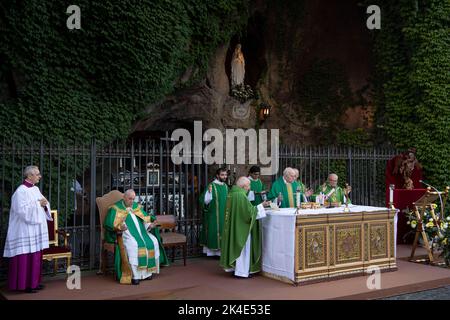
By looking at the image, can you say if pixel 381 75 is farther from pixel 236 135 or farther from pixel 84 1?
pixel 84 1

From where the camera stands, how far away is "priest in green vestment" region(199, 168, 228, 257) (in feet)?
31.4

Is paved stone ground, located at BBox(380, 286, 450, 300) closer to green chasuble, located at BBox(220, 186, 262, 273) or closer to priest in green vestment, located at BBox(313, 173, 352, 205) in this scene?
green chasuble, located at BBox(220, 186, 262, 273)

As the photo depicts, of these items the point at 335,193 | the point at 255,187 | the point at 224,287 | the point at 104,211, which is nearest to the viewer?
the point at 224,287

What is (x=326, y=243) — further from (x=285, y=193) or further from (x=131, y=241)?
(x=131, y=241)

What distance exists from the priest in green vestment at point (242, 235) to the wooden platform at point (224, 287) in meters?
0.24

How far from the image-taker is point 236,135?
660 inches

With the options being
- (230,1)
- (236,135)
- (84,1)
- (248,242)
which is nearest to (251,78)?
(236,135)

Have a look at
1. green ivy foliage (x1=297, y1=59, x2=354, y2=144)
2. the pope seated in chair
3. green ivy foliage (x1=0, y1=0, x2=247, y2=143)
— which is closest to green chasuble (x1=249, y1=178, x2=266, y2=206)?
the pope seated in chair

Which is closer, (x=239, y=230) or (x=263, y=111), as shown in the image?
(x=239, y=230)

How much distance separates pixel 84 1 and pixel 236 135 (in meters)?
7.96

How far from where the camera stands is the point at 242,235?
7.60 metres

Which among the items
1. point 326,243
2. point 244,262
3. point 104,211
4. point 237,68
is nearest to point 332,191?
point 326,243

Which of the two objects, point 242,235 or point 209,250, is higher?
point 242,235

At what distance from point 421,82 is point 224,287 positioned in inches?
371
